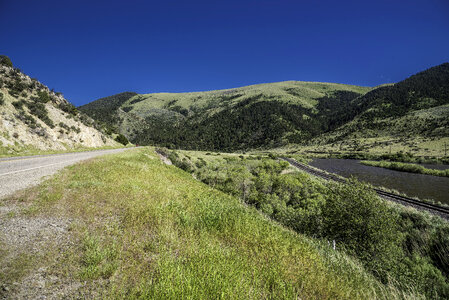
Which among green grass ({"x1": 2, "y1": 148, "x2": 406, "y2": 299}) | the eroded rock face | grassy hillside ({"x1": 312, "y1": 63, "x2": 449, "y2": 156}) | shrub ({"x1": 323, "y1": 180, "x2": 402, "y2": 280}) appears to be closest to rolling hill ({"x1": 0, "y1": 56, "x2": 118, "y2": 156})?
the eroded rock face

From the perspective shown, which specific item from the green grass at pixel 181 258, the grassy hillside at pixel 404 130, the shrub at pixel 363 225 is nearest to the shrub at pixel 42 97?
the green grass at pixel 181 258

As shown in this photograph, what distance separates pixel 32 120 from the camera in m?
26.8

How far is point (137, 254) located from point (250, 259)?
2402mm

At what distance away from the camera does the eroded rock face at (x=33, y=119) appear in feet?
74.4

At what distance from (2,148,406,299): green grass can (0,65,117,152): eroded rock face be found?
24.3 m

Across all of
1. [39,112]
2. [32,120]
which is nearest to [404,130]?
[39,112]

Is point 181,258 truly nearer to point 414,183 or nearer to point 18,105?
point 18,105

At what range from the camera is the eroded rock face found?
22.7 meters

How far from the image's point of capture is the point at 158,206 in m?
6.30

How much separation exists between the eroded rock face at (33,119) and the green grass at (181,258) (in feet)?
79.9

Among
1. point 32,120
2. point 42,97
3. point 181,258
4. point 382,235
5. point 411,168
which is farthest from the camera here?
point 411,168

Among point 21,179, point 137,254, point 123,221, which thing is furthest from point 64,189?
point 137,254

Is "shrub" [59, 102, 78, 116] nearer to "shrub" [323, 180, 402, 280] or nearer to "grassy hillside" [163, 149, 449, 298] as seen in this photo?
"grassy hillside" [163, 149, 449, 298]

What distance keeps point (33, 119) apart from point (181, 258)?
36.4 meters
